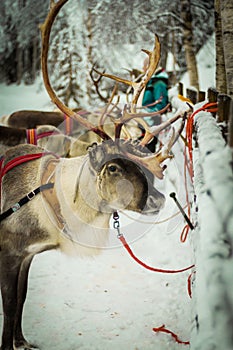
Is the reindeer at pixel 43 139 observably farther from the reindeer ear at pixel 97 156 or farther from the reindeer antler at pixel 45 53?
the reindeer ear at pixel 97 156

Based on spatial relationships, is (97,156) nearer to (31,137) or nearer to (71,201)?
(71,201)

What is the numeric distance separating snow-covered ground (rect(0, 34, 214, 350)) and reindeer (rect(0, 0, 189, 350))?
0.25m

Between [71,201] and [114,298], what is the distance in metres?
1.27

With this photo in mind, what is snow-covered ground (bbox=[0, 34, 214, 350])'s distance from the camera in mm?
2418

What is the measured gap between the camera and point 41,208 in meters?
2.15

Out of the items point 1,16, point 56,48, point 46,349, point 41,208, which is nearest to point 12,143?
point 41,208

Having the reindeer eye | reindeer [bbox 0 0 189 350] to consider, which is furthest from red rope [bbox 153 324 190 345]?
the reindeer eye

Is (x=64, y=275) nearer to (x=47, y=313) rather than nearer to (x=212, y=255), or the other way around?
(x=47, y=313)

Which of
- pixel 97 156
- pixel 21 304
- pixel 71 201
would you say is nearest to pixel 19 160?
pixel 71 201

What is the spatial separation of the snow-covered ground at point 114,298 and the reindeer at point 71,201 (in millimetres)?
253

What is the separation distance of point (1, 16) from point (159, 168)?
17508 mm

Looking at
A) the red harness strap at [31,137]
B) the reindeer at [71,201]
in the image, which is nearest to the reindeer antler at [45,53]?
the reindeer at [71,201]

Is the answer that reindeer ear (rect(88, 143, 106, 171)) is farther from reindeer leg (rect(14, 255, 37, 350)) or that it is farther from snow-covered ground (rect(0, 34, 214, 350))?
reindeer leg (rect(14, 255, 37, 350))

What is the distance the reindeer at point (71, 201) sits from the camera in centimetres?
204
